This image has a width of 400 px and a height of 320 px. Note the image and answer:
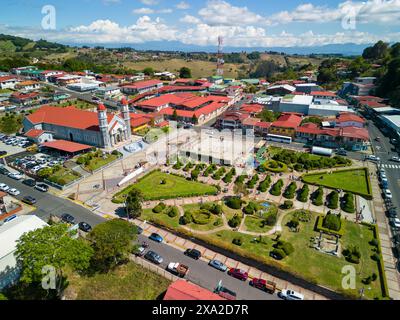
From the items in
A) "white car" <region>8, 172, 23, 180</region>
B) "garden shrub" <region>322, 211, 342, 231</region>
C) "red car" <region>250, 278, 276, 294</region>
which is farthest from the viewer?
"white car" <region>8, 172, 23, 180</region>

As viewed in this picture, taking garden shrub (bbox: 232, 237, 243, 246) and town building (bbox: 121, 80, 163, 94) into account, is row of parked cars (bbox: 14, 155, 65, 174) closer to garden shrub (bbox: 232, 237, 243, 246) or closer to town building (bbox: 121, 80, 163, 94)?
garden shrub (bbox: 232, 237, 243, 246)

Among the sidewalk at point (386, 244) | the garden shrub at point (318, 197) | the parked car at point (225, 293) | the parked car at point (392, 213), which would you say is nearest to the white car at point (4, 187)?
the parked car at point (225, 293)

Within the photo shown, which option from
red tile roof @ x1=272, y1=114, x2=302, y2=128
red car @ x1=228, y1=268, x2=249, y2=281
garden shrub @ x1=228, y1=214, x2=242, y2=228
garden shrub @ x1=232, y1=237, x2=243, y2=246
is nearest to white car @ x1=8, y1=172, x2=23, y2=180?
garden shrub @ x1=228, y1=214, x2=242, y2=228

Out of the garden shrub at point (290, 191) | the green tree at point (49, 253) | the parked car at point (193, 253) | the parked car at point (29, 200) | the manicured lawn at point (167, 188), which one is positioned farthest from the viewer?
the garden shrub at point (290, 191)

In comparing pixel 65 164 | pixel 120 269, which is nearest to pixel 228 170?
pixel 120 269

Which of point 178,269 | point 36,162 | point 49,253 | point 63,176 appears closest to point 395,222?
point 178,269

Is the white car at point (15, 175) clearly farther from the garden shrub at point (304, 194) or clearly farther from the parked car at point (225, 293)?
the garden shrub at point (304, 194)
